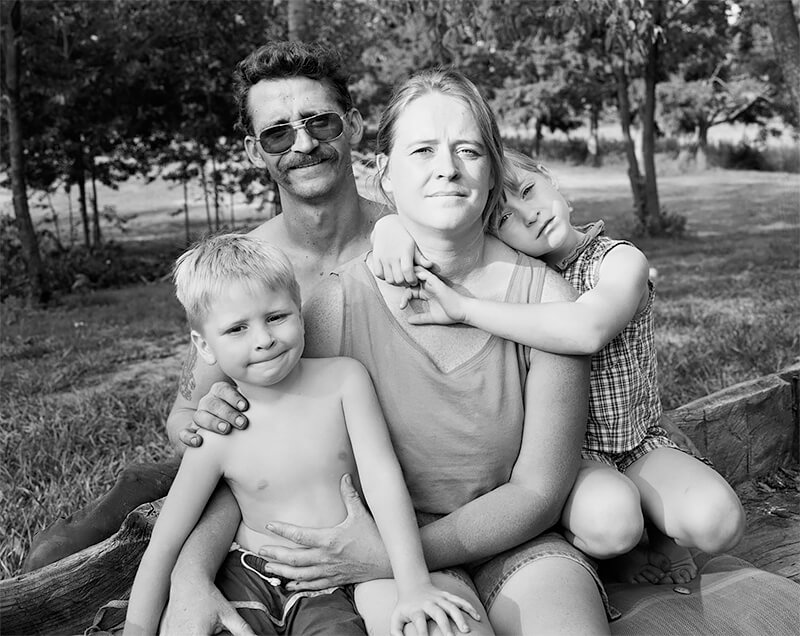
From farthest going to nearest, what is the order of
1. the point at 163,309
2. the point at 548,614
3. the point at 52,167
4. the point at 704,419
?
the point at 52,167, the point at 163,309, the point at 704,419, the point at 548,614

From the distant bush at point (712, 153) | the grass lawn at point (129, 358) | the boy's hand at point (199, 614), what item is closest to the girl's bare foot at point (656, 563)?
the boy's hand at point (199, 614)

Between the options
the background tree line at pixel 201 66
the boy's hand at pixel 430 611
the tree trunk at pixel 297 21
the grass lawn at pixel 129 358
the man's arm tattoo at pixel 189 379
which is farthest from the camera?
the background tree line at pixel 201 66

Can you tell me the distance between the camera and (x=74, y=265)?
10.1 m

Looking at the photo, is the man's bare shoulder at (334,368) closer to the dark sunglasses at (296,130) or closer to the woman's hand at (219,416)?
the woman's hand at (219,416)

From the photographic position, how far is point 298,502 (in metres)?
2.04

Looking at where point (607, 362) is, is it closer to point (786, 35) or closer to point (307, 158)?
point (307, 158)

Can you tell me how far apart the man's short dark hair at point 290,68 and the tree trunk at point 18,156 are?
5783 millimetres

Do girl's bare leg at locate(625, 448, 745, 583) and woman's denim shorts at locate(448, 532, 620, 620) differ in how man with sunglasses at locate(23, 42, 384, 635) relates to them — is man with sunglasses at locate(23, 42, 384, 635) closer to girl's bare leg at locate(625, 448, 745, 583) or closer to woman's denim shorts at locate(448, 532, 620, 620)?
woman's denim shorts at locate(448, 532, 620, 620)

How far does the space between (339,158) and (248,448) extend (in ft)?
3.82

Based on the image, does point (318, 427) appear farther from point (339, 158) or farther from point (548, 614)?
point (339, 158)

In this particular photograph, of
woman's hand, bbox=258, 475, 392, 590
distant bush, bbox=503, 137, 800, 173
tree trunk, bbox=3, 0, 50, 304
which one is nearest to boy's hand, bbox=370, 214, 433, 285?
woman's hand, bbox=258, 475, 392, 590

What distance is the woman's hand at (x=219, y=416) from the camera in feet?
6.64

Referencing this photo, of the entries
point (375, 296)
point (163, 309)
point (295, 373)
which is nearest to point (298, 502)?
point (295, 373)

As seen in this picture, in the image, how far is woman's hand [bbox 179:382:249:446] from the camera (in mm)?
2025
